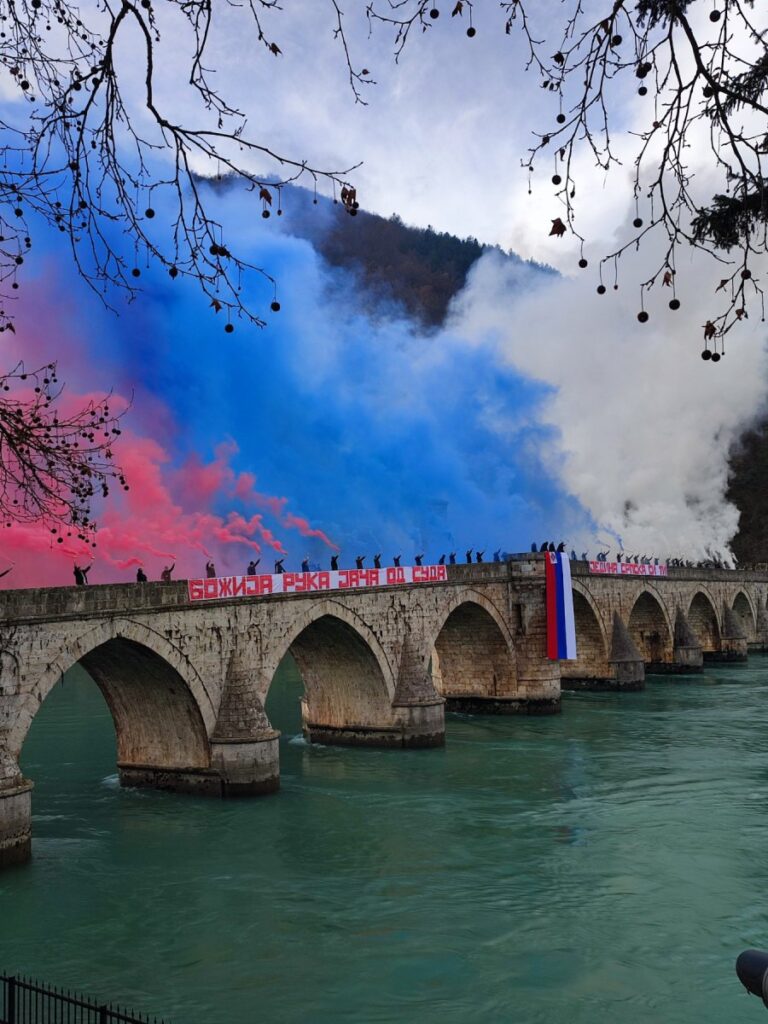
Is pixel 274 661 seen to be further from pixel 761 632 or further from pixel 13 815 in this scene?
pixel 761 632

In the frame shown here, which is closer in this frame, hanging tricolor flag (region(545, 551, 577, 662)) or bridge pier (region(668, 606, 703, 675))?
hanging tricolor flag (region(545, 551, 577, 662))

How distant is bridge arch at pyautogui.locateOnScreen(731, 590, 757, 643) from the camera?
72.8 metres

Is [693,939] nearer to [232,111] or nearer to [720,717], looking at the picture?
[232,111]

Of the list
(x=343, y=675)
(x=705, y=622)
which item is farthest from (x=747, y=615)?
(x=343, y=675)

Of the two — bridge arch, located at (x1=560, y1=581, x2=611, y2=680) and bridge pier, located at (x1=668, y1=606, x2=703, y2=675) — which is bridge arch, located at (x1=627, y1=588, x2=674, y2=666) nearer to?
bridge pier, located at (x1=668, y1=606, x2=703, y2=675)

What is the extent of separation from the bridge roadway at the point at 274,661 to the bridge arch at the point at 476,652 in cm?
7

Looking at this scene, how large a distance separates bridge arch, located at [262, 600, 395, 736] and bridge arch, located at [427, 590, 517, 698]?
696 cm

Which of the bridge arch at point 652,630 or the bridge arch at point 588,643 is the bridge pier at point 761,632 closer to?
the bridge arch at point 652,630

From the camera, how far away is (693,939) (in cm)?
1377

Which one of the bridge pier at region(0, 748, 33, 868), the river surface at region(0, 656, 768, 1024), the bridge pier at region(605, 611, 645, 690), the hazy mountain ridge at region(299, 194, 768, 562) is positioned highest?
the hazy mountain ridge at region(299, 194, 768, 562)

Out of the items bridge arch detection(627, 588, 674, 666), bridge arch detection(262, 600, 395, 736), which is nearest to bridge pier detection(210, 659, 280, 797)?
bridge arch detection(262, 600, 395, 736)

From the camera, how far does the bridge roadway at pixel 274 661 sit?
19.4 meters

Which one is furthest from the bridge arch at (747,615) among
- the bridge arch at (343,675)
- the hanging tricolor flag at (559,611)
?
the bridge arch at (343,675)

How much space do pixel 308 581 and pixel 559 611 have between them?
15.0m
